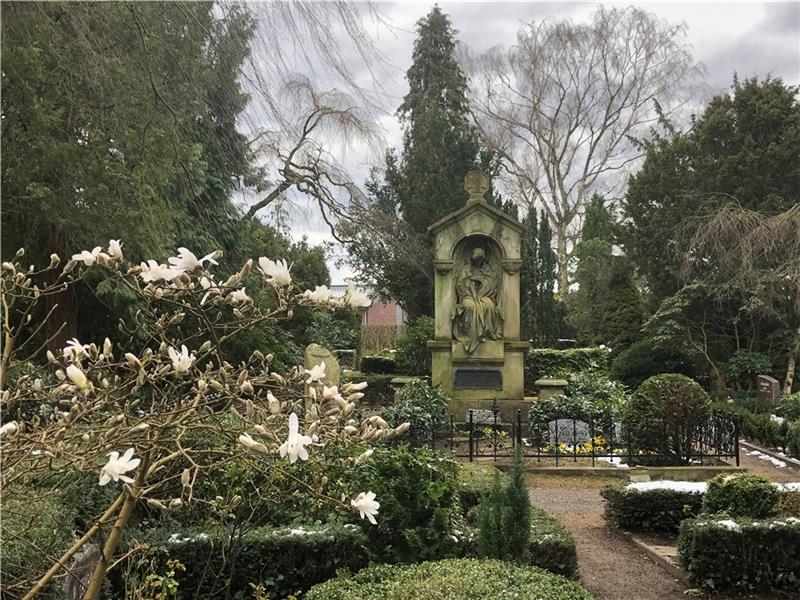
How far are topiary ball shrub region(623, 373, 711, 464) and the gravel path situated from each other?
1.16 metres

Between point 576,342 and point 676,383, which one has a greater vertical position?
point 576,342

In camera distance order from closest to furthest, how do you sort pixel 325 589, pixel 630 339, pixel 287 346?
pixel 325 589 → pixel 287 346 → pixel 630 339

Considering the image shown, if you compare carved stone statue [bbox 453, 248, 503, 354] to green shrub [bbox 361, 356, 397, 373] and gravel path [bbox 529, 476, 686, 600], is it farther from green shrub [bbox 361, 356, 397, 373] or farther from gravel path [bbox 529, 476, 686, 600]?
green shrub [bbox 361, 356, 397, 373]

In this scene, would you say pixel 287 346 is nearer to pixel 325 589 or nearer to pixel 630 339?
pixel 630 339

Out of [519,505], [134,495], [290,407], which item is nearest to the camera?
[134,495]

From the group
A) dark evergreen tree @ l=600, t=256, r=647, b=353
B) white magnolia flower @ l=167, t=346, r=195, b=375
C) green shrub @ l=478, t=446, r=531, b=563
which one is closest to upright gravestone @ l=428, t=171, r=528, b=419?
green shrub @ l=478, t=446, r=531, b=563

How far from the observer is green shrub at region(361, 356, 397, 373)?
75.4ft

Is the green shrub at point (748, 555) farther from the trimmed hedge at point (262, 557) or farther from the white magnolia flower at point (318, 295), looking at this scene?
the white magnolia flower at point (318, 295)

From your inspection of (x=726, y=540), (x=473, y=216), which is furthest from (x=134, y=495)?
(x=473, y=216)

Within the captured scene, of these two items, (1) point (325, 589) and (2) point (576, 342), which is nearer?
(1) point (325, 589)

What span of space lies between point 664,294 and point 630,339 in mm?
1851

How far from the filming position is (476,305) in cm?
1457

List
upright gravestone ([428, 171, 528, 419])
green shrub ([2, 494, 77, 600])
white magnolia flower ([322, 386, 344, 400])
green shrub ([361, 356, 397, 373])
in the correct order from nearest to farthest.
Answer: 1. white magnolia flower ([322, 386, 344, 400])
2. green shrub ([2, 494, 77, 600])
3. upright gravestone ([428, 171, 528, 419])
4. green shrub ([361, 356, 397, 373])

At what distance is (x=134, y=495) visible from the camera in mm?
2322
